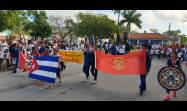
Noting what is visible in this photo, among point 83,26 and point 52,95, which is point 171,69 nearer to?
point 52,95

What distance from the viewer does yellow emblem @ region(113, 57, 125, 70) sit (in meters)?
13.1

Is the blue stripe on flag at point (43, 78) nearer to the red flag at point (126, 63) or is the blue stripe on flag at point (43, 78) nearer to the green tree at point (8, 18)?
the red flag at point (126, 63)

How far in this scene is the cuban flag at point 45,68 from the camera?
527 inches

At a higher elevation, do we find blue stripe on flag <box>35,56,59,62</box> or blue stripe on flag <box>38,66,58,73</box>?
blue stripe on flag <box>35,56,59,62</box>

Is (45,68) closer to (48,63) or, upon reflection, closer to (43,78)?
(48,63)

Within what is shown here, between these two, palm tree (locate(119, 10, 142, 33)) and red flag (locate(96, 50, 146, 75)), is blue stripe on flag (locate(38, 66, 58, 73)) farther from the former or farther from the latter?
palm tree (locate(119, 10, 142, 33))

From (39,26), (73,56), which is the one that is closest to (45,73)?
(73,56)

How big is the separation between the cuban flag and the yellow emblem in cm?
210

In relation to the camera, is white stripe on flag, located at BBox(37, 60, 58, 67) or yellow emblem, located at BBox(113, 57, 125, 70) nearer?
yellow emblem, located at BBox(113, 57, 125, 70)

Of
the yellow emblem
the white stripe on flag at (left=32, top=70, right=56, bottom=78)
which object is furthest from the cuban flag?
the yellow emblem

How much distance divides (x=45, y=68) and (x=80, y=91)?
1.75 metres
